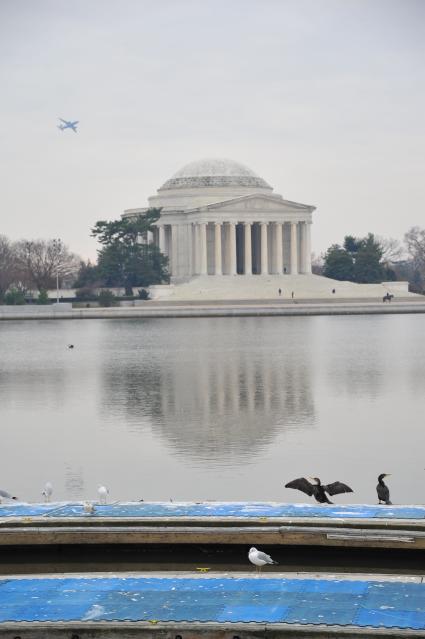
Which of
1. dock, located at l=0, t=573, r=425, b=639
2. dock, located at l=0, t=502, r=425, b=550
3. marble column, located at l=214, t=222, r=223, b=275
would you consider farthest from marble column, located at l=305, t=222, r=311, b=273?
dock, located at l=0, t=573, r=425, b=639

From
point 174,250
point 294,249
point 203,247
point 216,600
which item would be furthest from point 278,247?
point 216,600

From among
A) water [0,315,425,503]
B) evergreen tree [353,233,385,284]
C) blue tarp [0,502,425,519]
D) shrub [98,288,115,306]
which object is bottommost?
water [0,315,425,503]

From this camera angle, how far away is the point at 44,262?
127 meters

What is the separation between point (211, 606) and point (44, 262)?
379 feet

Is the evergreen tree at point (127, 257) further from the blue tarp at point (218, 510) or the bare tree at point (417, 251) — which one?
the blue tarp at point (218, 510)

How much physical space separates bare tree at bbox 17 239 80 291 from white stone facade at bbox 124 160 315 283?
787 centimetres

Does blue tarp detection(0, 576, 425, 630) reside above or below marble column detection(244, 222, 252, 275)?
below

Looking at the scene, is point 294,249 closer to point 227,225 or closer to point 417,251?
point 227,225

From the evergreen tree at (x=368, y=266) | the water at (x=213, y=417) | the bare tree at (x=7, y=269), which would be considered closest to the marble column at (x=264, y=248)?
the evergreen tree at (x=368, y=266)

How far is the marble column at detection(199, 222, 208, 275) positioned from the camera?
119938mm

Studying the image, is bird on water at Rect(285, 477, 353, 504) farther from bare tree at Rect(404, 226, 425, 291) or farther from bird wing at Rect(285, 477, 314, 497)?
bare tree at Rect(404, 226, 425, 291)

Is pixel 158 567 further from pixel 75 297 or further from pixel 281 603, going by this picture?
pixel 75 297

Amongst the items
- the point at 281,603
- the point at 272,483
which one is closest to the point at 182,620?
the point at 281,603

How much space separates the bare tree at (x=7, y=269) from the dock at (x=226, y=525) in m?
99.4
